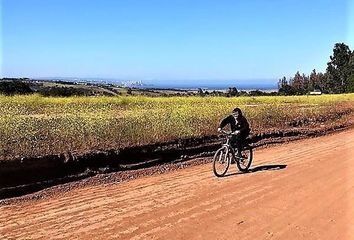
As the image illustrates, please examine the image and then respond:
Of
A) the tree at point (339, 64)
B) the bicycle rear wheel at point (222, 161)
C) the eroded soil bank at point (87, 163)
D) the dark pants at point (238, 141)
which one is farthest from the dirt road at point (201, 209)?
the tree at point (339, 64)

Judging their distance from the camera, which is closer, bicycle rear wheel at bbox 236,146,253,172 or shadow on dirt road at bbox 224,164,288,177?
bicycle rear wheel at bbox 236,146,253,172

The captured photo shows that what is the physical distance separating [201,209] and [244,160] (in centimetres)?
382

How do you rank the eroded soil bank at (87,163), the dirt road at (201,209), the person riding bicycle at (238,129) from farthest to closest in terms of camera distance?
the person riding bicycle at (238,129) → the eroded soil bank at (87,163) → the dirt road at (201,209)

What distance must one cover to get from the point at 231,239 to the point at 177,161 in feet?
22.2

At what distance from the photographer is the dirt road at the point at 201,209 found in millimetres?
7340

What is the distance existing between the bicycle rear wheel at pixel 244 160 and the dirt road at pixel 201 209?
0.21 metres

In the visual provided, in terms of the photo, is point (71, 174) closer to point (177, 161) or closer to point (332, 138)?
point (177, 161)

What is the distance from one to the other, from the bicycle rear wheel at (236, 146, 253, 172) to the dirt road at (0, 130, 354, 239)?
0.70 ft

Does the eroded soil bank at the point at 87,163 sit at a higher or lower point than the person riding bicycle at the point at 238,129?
lower

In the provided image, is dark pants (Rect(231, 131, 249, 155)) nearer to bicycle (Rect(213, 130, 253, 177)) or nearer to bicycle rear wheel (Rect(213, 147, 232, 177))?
bicycle (Rect(213, 130, 253, 177))

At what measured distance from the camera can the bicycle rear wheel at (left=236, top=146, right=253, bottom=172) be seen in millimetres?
11922

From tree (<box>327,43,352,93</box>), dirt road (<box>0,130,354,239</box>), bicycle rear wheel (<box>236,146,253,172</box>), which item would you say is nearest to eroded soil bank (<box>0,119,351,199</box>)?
dirt road (<box>0,130,354,239</box>)

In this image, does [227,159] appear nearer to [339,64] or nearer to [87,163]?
[87,163]

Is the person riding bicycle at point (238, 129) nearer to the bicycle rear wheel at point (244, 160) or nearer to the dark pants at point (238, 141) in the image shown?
the dark pants at point (238, 141)
